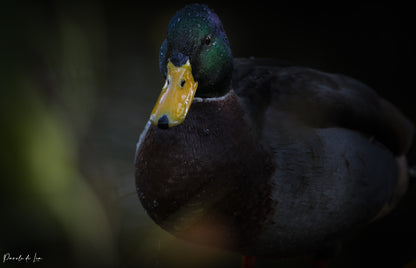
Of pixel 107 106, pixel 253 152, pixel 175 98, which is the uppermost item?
pixel 175 98

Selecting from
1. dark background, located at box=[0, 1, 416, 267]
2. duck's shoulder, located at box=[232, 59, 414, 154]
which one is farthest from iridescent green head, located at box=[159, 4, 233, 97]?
dark background, located at box=[0, 1, 416, 267]

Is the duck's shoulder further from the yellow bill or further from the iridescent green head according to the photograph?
the yellow bill

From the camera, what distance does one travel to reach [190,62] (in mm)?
959

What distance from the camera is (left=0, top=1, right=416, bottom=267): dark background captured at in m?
1.40

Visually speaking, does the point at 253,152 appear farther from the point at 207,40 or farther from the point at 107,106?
the point at 107,106

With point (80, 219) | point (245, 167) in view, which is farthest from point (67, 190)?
point (245, 167)

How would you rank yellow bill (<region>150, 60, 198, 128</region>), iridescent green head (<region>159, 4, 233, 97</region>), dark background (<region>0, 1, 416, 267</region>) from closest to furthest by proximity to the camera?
yellow bill (<region>150, 60, 198, 128</region>) → iridescent green head (<region>159, 4, 233, 97</region>) → dark background (<region>0, 1, 416, 267</region>)

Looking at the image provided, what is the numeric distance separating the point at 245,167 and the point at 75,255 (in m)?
0.91

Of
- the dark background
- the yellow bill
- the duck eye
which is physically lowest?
the dark background

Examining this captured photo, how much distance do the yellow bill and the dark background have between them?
0.67 m

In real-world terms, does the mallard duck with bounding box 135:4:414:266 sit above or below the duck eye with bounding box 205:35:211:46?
below

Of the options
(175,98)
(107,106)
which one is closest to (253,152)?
(175,98)

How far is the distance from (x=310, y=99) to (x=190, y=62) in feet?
1.69

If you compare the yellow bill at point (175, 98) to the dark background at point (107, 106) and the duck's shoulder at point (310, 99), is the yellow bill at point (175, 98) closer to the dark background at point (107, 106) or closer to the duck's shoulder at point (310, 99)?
the duck's shoulder at point (310, 99)
